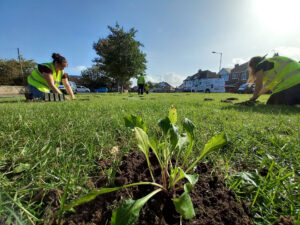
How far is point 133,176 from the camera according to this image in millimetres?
762

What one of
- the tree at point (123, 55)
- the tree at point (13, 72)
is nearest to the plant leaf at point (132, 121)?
the tree at point (123, 55)

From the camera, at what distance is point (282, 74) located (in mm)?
4527

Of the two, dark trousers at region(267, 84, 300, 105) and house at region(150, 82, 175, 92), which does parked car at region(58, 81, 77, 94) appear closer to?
dark trousers at region(267, 84, 300, 105)

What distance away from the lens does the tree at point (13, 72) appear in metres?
22.8

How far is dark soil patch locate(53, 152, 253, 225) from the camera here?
1.77 feet

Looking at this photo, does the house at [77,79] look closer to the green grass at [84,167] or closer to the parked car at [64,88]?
the parked car at [64,88]

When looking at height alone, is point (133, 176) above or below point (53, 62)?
below

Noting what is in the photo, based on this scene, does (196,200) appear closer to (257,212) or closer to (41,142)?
(257,212)

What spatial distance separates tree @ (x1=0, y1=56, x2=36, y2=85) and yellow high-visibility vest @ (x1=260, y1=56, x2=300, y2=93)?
32923mm

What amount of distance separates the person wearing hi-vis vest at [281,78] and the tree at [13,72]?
32.7m

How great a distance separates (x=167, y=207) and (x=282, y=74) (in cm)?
603

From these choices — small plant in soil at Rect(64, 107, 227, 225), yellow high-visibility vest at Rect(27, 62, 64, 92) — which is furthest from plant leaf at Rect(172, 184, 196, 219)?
yellow high-visibility vest at Rect(27, 62, 64, 92)

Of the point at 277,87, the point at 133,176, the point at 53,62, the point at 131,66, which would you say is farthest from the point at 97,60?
the point at 133,176

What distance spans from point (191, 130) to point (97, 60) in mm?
31634
